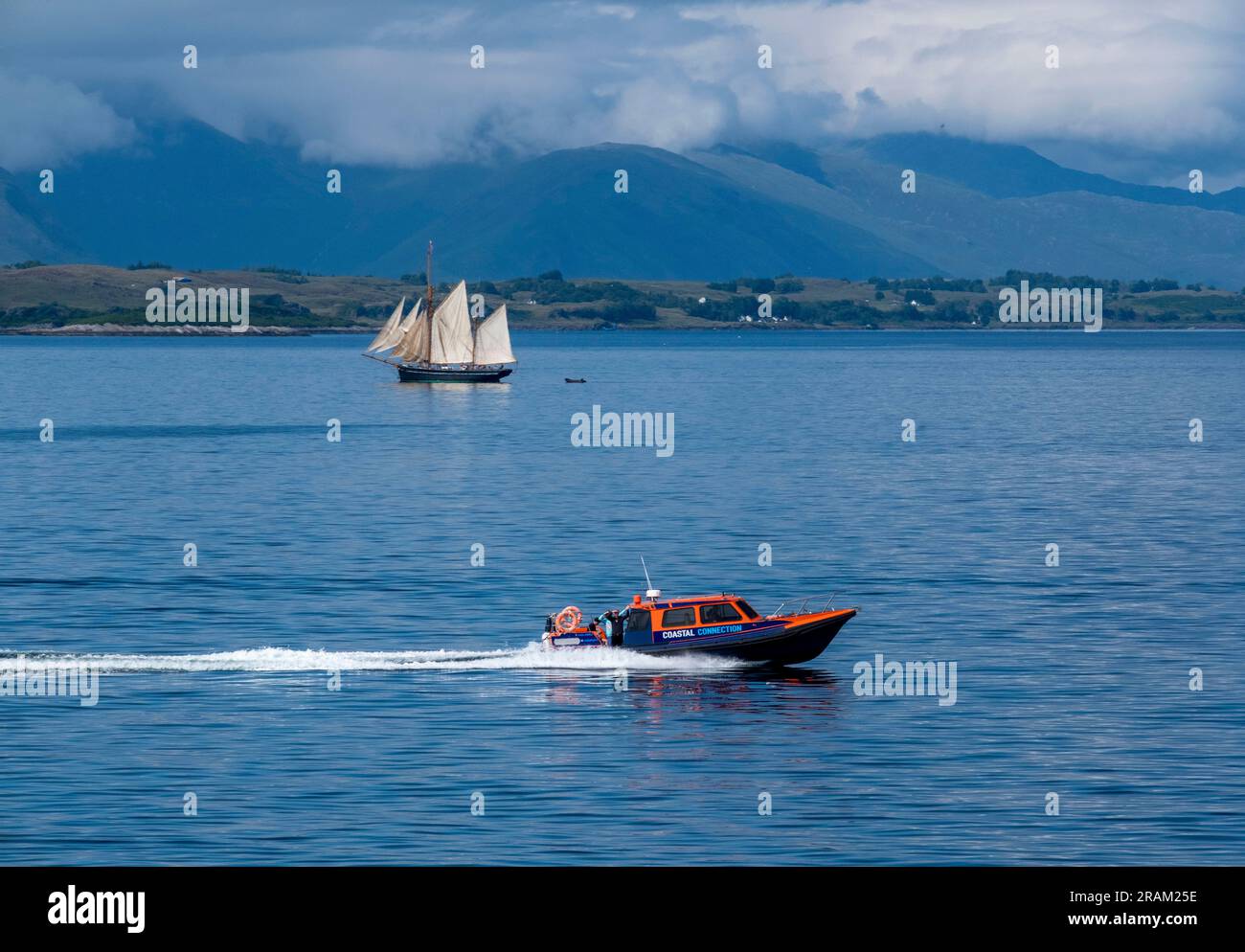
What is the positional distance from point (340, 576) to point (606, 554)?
48.7 feet

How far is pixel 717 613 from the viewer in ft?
210

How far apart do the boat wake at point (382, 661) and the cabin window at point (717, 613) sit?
1.45m

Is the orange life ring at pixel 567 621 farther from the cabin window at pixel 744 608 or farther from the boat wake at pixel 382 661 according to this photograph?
the cabin window at pixel 744 608

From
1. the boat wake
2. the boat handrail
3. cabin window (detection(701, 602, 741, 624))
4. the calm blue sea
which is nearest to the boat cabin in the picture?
cabin window (detection(701, 602, 741, 624))

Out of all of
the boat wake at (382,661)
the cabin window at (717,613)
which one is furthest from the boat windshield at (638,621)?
the cabin window at (717,613)

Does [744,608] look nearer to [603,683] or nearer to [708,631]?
[708,631]

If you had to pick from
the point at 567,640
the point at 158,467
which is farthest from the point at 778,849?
the point at 158,467

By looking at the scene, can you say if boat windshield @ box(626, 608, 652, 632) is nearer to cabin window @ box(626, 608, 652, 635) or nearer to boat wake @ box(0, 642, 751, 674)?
cabin window @ box(626, 608, 652, 635)

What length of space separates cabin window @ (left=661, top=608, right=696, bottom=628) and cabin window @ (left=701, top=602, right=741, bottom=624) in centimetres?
38

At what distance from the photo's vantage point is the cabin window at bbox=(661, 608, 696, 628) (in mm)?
63938

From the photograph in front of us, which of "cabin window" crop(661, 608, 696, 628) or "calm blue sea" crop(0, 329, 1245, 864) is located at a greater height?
"cabin window" crop(661, 608, 696, 628)
